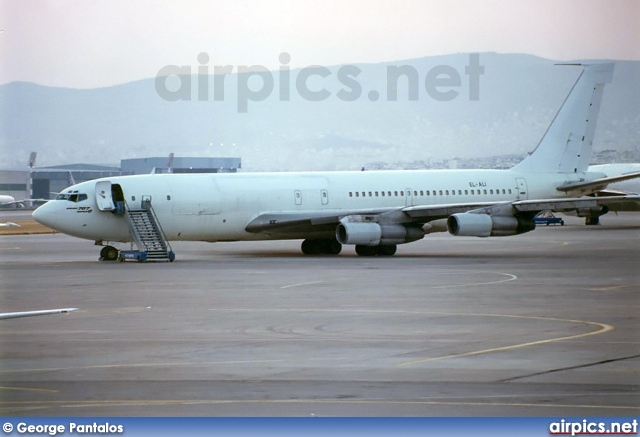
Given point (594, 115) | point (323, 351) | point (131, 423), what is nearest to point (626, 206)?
point (594, 115)

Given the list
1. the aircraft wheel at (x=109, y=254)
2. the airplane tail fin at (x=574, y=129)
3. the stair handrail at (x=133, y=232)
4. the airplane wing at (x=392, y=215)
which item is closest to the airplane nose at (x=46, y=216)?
the aircraft wheel at (x=109, y=254)

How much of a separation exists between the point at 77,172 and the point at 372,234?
119247 millimetres

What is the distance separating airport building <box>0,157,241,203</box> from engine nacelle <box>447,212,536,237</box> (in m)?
61.6

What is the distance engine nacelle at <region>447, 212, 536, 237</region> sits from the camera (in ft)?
159

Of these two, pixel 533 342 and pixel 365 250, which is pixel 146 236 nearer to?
pixel 365 250

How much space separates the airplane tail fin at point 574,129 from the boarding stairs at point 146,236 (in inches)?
811

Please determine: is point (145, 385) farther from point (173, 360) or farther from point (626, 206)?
point (626, 206)

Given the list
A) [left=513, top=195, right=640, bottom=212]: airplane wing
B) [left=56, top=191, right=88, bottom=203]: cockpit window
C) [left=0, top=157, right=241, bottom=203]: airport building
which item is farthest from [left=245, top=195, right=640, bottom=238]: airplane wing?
[left=0, top=157, right=241, bottom=203]: airport building

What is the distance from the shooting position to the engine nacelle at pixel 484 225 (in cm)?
4834

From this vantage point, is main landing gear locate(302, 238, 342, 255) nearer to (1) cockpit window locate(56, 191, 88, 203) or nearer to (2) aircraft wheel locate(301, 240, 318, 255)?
(2) aircraft wheel locate(301, 240, 318, 255)

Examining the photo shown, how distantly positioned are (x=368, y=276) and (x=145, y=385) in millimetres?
22583

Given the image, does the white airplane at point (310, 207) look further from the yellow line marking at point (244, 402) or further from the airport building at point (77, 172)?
the airport building at point (77, 172)

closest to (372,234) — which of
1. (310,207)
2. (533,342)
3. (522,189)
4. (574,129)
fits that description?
(310,207)

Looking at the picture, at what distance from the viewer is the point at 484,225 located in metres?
48.4
